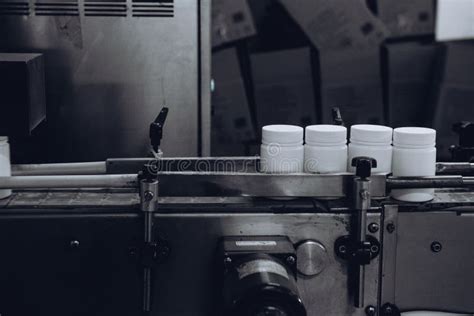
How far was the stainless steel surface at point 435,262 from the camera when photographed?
123cm

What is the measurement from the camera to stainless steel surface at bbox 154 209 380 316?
3.91 ft

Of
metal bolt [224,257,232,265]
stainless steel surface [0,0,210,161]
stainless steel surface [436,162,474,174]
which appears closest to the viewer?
metal bolt [224,257,232,265]

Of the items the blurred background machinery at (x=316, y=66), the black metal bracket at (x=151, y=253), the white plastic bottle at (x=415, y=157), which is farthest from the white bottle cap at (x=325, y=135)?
the blurred background machinery at (x=316, y=66)

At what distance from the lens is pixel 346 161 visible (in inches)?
50.4

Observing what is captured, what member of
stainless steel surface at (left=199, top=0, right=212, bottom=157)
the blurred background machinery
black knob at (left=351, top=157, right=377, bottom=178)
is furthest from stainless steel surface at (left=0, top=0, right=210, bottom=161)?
the blurred background machinery

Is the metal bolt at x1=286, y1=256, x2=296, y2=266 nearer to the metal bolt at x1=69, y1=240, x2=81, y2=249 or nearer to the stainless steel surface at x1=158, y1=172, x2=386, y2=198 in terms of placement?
the stainless steel surface at x1=158, y1=172, x2=386, y2=198

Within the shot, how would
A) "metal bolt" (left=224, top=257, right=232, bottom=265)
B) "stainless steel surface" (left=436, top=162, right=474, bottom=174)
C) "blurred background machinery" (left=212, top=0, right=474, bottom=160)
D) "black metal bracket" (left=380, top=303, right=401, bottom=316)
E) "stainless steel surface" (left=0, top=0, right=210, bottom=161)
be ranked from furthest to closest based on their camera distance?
"blurred background machinery" (left=212, top=0, right=474, bottom=160)
"stainless steel surface" (left=0, top=0, right=210, bottom=161)
"stainless steel surface" (left=436, top=162, right=474, bottom=174)
"black metal bracket" (left=380, top=303, right=401, bottom=316)
"metal bolt" (left=224, top=257, right=232, bottom=265)

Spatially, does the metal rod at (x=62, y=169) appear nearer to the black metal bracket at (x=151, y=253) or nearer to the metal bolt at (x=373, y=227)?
the black metal bracket at (x=151, y=253)

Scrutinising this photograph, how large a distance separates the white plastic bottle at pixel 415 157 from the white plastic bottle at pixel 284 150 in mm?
176

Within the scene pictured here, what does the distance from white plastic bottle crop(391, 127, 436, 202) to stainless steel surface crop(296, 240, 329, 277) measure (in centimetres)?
18

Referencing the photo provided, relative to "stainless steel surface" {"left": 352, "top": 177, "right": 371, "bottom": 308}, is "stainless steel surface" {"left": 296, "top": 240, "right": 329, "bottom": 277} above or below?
below

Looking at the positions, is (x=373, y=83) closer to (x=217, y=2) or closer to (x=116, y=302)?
(x=217, y=2)

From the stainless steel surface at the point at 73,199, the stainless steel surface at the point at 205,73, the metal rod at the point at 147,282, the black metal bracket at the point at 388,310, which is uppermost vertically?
the stainless steel surface at the point at 205,73

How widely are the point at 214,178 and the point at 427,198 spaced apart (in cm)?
38
